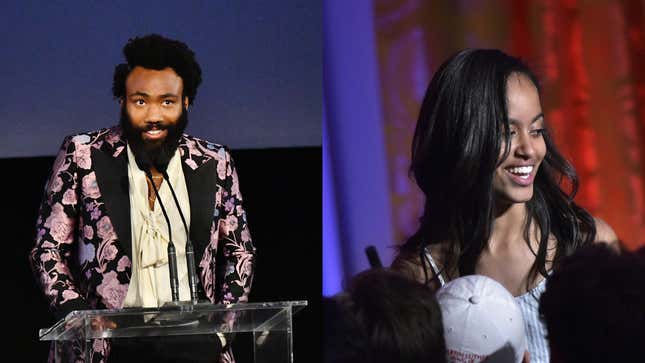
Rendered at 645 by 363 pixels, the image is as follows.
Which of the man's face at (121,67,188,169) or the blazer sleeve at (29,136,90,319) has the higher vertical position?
the man's face at (121,67,188,169)

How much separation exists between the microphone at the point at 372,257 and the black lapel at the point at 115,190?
88cm

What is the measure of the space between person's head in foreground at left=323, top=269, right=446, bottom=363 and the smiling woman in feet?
4.30

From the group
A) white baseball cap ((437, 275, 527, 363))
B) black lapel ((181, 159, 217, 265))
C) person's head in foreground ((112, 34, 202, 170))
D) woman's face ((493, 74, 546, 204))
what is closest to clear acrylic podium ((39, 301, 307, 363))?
white baseball cap ((437, 275, 527, 363))

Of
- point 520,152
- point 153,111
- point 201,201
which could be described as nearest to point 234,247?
point 201,201

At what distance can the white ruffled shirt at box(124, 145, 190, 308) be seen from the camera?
137 inches

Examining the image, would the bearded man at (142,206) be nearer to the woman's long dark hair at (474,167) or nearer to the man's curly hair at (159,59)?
the man's curly hair at (159,59)

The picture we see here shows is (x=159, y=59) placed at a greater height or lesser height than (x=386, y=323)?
greater

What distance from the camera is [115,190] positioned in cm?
356

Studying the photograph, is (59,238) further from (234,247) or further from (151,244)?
(234,247)

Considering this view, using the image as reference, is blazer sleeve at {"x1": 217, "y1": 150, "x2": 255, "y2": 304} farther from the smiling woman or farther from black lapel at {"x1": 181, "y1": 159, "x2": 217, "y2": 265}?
the smiling woman

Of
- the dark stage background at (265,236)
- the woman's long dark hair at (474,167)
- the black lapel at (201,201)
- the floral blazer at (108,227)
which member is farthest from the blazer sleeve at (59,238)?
the woman's long dark hair at (474,167)

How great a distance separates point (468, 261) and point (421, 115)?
1.73ft

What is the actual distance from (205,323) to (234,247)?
120 cm

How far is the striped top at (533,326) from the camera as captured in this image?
2.93 meters
